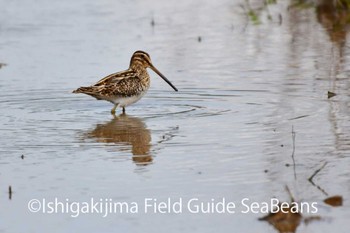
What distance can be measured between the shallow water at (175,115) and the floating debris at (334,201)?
0.09 metres

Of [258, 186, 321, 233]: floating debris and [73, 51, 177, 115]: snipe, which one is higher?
[73, 51, 177, 115]: snipe

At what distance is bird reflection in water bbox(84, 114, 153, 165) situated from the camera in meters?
9.18

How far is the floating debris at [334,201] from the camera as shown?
733cm

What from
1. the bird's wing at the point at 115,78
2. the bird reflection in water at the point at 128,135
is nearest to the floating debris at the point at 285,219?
the bird reflection in water at the point at 128,135

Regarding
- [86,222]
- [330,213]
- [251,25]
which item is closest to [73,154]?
[86,222]

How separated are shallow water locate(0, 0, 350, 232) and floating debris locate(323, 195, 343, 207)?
0.09m

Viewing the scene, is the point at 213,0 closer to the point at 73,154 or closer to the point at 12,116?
the point at 12,116

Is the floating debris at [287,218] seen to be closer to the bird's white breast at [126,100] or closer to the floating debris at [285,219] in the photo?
the floating debris at [285,219]

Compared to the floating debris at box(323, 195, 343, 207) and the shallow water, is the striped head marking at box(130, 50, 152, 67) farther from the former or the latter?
the floating debris at box(323, 195, 343, 207)

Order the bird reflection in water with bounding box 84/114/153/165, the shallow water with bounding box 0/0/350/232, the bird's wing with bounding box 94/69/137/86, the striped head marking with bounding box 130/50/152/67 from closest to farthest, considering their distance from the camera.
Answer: the shallow water with bounding box 0/0/350/232
the bird reflection in water with bounding box 84/114/153/165
the bird's wing with bounding box 94/69/137/86
the striped head marking with bounding box 130/50/152/67
